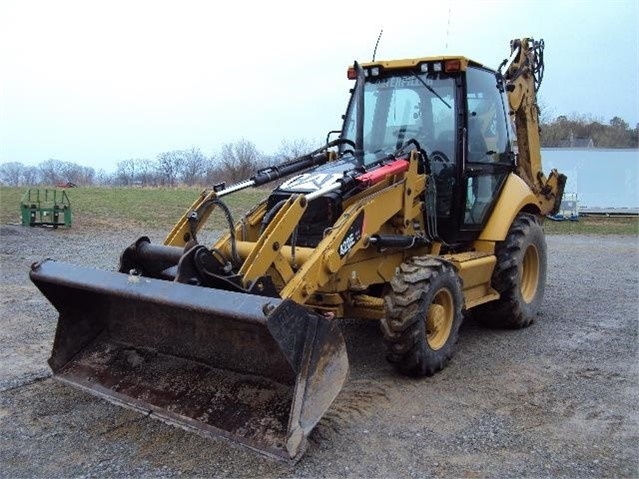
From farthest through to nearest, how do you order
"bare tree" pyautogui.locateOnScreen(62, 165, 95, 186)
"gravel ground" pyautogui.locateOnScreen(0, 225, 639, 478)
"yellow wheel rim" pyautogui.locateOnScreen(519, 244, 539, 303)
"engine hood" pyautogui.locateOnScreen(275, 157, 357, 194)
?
"bare tree" pyautogui.locateOnScreen(62, 165, 95, 186)
"yellow wheel rim" pyautogui.locateOnScreen(519, 244, 539, 303)
"engine hood" pyautogui.locateOnScreen(275, 157, 357, 194)
"gravel ground" pyautogui.locateOnScreen(0, 225, 639, 478)

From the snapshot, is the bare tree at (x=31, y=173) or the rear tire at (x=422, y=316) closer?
the rear tire at (x=422, y=316)

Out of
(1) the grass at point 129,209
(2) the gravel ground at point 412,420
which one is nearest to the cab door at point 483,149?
(2) the gravel ground at point 412,420

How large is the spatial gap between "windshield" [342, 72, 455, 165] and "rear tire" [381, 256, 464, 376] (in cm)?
139

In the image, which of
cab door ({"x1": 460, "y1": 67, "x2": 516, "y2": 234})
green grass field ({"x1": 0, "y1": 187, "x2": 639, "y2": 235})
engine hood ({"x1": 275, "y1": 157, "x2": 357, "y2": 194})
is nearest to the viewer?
engine hood ({"x1": 275, "y1": 157, "x2": 357, "y2": 194})

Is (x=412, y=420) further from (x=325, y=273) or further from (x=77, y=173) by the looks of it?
(x=77, y=173)

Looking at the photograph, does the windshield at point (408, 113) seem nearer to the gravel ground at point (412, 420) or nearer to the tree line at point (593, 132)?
the gravel ground at point (412, 420)

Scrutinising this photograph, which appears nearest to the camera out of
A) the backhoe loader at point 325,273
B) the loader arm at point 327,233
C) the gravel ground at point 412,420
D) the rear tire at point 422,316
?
the gravel ground at point 412,420

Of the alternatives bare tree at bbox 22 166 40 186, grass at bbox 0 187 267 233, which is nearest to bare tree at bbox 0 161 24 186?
bare tree at bbox 22 166 40 186

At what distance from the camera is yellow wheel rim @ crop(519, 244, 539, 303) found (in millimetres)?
7234

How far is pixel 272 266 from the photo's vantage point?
4797 millimetres

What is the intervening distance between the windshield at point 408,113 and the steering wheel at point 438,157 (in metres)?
0.03

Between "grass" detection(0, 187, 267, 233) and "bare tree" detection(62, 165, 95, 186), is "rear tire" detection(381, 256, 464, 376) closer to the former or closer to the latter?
"grass" detection(0, 187, 267, 233)

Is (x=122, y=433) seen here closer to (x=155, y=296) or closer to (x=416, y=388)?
(x=155, y=296)

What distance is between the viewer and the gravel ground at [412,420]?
380 centimetres
